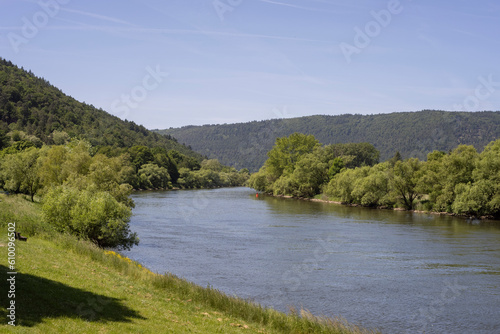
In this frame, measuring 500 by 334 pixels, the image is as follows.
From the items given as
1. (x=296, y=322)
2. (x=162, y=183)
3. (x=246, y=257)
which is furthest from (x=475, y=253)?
(x=162, y=183)

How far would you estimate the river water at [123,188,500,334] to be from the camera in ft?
81.0

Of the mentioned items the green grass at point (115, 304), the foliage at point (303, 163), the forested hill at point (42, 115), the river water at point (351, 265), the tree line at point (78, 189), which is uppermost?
the forested hill at point (42, 115)

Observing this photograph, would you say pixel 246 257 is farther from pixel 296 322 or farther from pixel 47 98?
pixel 47 98

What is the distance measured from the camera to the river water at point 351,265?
2470 centimetres

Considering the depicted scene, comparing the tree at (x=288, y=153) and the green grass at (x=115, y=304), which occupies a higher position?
the tree at (x=288, y=153)

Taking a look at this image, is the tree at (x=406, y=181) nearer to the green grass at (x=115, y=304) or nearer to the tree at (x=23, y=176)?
the tree at (x=23, y=176)

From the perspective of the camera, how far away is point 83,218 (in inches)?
1374

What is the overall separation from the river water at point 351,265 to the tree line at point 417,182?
30.4 ft

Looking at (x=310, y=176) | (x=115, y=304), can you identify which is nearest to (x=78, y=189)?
(x=115, y=304)

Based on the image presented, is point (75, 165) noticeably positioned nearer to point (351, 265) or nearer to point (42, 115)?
point (351, 265)

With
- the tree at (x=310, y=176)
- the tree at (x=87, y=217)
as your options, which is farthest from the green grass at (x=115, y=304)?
the tree at (x=310, y=176)

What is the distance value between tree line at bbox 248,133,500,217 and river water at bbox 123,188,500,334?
926 cm

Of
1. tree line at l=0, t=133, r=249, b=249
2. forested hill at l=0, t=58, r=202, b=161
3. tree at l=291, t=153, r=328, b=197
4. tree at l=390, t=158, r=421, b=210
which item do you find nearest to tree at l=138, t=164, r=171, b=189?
forested hill at l=0, t=58, r=202, b=161

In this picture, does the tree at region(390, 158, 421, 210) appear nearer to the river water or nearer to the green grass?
the river water
